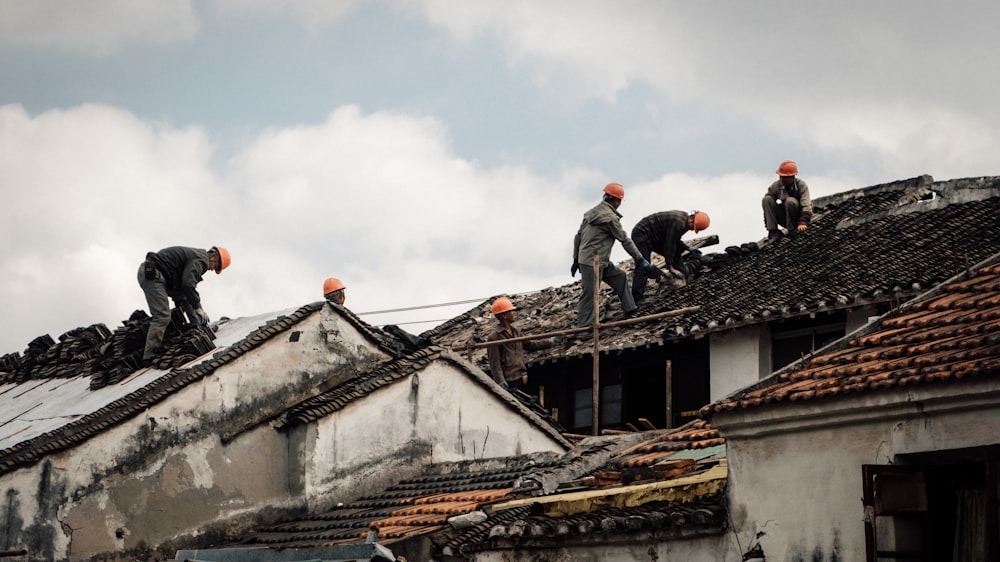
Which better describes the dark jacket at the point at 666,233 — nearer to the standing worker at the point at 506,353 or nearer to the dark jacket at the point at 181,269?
the standing worker at the point at 506,353

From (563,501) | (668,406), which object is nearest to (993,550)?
(563,501)

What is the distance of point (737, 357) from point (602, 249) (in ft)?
10.5

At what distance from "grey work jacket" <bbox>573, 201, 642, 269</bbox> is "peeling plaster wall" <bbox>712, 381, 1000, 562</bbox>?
1280 centimetres

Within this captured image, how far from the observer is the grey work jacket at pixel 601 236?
24.9 meters

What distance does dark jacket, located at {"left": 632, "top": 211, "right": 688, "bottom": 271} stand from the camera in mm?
27078

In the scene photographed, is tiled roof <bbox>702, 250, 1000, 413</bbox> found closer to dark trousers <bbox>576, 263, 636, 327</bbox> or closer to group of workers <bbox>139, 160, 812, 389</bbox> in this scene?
group of workers <bbox>139, 160, 812, 389</bbox>

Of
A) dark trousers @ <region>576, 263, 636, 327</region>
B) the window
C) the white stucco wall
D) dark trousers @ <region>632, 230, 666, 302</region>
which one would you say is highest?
dark trousers @ <region>632, 230, 666, 302</region>

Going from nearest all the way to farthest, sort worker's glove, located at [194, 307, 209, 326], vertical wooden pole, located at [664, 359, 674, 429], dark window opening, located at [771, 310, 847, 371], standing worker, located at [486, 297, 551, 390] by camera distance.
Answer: worker's glove, located at [194, 307, 209, 326]
dark window opening, located at [771, 310, 847, 371]
standing worker, located at [486, 297, 551, 390]
vertical wooden pole, located at [664, 359, 674, 429]

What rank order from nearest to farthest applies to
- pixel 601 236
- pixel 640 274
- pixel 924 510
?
1. pixel 924 510
2. pixel 601 236
3. pixel 640 274

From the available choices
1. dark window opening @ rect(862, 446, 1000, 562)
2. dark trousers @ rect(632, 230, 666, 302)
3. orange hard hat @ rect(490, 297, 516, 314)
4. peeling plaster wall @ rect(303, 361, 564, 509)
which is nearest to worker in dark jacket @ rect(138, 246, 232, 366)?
peeling plaster wall @ rect(303, 361, 564, 509)

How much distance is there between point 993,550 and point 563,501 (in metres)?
4.75

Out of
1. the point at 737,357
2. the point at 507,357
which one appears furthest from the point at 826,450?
the point at 507,357

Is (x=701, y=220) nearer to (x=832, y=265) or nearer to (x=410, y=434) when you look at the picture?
(x=832, y=265)

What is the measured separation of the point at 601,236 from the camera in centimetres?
2516
